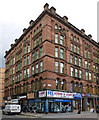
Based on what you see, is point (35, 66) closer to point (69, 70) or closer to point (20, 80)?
point (69, 70)

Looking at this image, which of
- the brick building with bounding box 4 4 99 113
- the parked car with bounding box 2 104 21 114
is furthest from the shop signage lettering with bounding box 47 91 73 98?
the parked car with bounding box 2 104 21 114

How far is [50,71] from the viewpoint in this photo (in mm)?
29922

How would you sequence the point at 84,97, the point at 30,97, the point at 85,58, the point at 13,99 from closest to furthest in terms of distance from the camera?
1. the point at 30,97
2. the point at 84,97
3. the point at 85,58
4. the point at 13,99

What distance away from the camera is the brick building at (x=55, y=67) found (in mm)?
30219

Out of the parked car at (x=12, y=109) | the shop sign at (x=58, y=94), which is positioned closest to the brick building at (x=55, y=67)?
the shop sign at (x=58, y=94)

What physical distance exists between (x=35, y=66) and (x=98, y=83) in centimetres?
2149

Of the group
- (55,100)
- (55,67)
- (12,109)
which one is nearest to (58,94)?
(55,100)

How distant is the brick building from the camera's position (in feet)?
99.1

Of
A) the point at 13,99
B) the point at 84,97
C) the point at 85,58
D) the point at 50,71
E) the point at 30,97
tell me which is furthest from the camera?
the point at 13,99

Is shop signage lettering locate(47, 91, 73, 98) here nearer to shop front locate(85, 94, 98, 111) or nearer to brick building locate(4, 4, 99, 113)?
brick building locate(4, 4, 99, 113)

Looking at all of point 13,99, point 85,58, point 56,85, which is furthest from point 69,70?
point 13,99

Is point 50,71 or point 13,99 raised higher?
point 50,71

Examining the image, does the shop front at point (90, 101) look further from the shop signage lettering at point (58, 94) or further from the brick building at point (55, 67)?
the shop signage lettering at point (58, 94)

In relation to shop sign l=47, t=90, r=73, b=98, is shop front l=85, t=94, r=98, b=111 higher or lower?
lower
